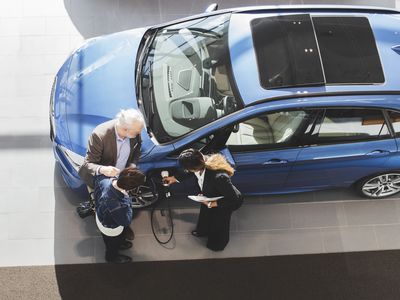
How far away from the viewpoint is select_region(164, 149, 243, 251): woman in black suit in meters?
3.93

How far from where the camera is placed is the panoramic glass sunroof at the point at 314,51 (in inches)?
169

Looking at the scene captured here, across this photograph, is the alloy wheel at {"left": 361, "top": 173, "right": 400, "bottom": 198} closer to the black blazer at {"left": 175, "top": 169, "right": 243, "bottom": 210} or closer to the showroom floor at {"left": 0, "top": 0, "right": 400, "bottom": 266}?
the showroom floor at {"left": 0, "top": 0, "right": 400, "bottom": 266}

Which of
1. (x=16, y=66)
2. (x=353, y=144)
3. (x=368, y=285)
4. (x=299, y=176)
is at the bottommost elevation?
(x=368, y=285)

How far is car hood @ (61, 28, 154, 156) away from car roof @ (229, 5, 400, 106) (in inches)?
42.4

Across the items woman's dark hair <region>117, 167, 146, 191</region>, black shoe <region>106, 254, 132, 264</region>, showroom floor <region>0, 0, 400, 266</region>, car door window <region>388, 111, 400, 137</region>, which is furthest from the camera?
showroom floor <region>0, 0, 400, 266</region>

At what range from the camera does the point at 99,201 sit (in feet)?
13.2

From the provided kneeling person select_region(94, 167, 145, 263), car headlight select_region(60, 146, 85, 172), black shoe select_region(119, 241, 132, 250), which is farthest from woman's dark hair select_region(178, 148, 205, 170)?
black shoe select_region(119, 241, 132, 250)

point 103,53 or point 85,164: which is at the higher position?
point 103,53

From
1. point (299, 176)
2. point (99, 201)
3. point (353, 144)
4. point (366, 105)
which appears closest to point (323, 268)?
point (299, 176)

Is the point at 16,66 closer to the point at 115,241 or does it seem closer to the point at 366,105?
the point at 115,241

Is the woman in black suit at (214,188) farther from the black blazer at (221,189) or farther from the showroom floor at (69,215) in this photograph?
the showroom floor at (69,215)

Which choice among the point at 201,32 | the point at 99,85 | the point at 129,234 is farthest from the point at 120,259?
the point at 201,32

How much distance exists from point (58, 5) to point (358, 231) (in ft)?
16.0

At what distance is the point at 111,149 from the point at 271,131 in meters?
1.53
